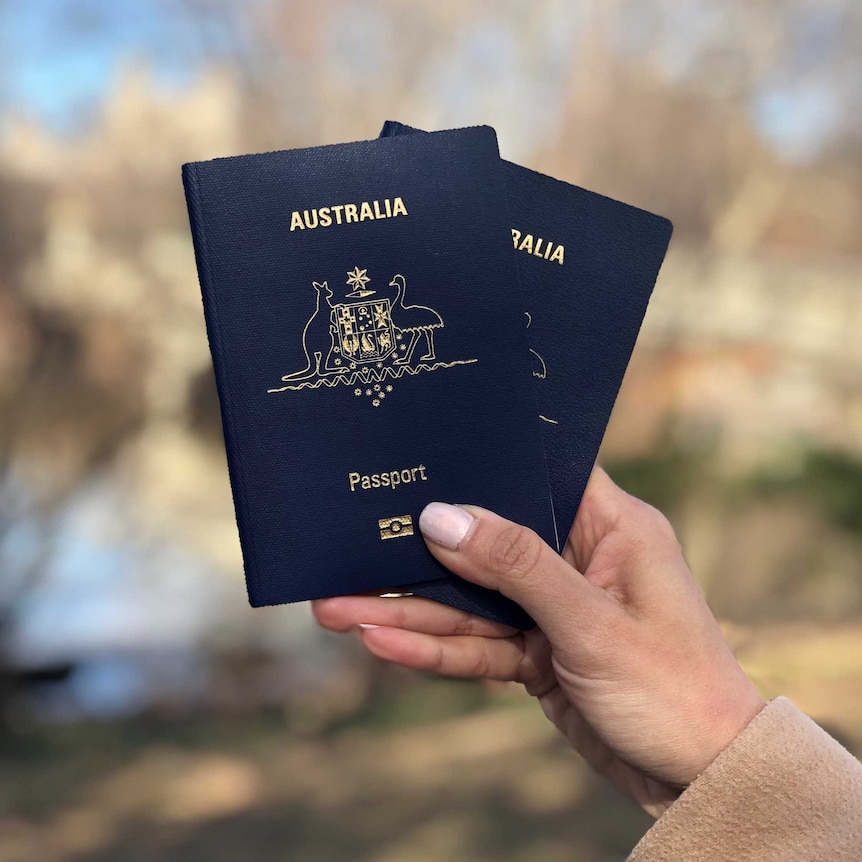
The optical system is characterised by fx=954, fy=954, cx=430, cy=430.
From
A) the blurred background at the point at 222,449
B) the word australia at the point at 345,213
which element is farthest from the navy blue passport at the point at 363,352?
the blurred background at the point at 222,449

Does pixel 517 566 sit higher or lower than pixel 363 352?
lower

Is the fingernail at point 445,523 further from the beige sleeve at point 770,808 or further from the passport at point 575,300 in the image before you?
the beige sleeve at point 770,808

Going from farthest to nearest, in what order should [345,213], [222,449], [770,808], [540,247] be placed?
[222,449] → [540,247] → [345,213] → [770,808]

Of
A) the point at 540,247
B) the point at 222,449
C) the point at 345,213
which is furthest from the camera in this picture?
the point at 222,449

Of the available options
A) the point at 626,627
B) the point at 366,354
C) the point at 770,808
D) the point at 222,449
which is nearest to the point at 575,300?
the point at 366,354

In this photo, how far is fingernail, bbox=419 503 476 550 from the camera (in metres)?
1.14

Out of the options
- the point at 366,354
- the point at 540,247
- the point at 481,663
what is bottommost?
Answer: the point at 481,663

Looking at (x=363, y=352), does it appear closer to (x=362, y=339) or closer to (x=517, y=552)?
(x=362, y=339)

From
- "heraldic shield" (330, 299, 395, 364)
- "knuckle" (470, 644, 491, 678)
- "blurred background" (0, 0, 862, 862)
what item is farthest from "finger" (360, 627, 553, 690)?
"blurred background" (0, 0, 862, 862)

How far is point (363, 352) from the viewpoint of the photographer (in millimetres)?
1157

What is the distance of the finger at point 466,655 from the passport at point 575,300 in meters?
0.15

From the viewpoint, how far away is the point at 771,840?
1062mm

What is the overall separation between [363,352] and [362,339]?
0.02m

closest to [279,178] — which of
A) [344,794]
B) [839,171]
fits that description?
[344,794]
